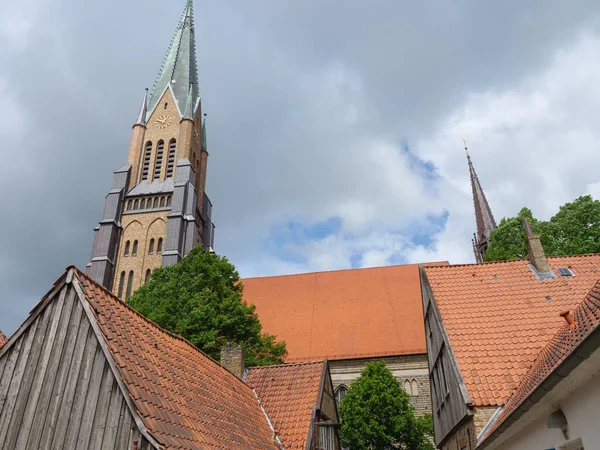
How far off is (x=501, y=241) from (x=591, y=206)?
4.40m

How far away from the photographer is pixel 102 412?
5.90m

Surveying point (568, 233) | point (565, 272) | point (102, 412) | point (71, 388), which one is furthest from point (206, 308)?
point (568, 233)

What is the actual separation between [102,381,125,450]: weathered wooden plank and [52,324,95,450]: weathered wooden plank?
25.6 inches

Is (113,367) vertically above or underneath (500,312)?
underneath

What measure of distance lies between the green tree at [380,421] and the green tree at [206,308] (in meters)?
3.93

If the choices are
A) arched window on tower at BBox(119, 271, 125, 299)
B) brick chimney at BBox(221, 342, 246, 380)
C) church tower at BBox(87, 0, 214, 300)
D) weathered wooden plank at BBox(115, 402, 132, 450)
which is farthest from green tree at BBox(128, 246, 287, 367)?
weathered wooden plank at BBox(115, 402, 132, 450)

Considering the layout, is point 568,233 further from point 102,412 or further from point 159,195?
point 159,195

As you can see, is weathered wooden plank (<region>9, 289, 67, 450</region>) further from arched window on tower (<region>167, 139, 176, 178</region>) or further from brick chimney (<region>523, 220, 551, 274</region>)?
arched window on tower (<region>167, 139, 176, 178</region>)

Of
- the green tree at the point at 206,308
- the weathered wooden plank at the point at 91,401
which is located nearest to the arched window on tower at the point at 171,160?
the green tree at the point at 206,308

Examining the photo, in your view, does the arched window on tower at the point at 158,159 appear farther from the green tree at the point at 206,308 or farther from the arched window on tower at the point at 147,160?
the green tree at the point at 206,308

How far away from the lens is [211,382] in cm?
917

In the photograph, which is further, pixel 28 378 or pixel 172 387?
pixel 172 387

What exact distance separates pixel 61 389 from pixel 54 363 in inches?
15.5

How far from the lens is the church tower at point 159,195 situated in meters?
32.7
